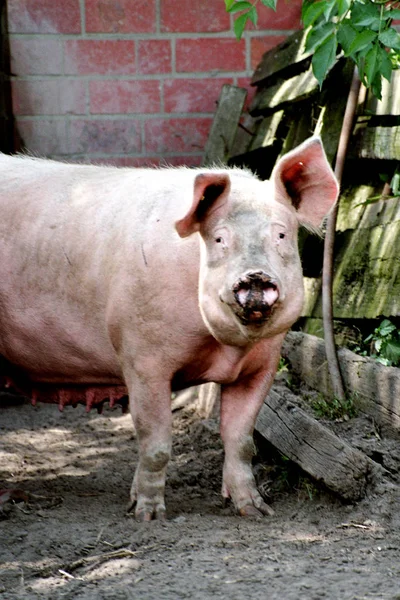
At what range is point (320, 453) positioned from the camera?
13.4 feet

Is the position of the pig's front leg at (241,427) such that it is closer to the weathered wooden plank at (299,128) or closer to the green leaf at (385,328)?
the green leaf at (385,328)

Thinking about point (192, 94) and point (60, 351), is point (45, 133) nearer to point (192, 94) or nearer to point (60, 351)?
point (192, 94)

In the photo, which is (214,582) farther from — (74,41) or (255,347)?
(74,41)

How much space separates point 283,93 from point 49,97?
1.72 m

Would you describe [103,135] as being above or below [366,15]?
below

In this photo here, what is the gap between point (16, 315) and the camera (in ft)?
15.6

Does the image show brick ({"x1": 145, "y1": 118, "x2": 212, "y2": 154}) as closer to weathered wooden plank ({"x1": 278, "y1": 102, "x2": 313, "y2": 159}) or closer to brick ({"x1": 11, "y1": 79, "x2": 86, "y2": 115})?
brick ({"x1": 11, "y1": 79, "x2": 86, "y2": 115})

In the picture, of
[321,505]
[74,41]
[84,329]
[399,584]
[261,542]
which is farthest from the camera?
[74,41]

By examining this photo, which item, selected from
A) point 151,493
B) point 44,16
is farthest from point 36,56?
point 151,493

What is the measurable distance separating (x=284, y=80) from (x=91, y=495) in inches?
121

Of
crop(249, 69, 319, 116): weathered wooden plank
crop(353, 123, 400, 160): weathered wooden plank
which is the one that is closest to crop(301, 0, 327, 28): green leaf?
crop(353, 123, 400, 160): weathered wooden plank

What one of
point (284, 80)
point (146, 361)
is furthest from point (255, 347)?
point (284, 80)

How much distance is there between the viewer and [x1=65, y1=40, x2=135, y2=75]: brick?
6.95m

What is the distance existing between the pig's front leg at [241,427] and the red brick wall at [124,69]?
3.04m
